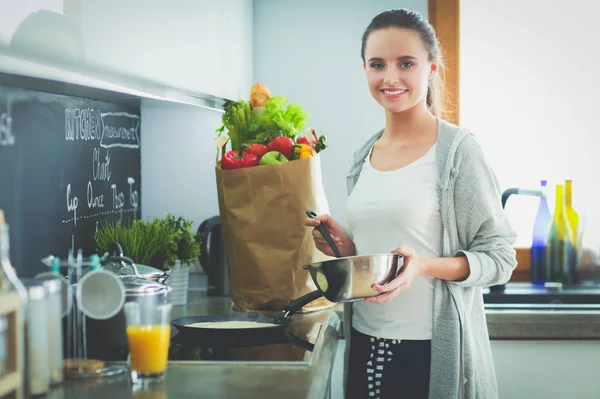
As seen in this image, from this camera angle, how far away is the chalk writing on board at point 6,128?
4.79ft

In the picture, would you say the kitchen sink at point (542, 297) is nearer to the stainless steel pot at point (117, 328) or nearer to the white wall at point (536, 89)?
the white wall at point (536, 89)

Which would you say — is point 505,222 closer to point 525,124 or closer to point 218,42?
point 218,42

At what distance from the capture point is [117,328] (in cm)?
141

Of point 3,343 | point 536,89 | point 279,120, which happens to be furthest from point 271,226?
point 536,89

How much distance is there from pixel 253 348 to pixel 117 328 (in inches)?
12.0

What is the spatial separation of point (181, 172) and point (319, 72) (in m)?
0.59

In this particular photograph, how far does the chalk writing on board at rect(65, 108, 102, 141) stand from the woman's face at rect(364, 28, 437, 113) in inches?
28.5

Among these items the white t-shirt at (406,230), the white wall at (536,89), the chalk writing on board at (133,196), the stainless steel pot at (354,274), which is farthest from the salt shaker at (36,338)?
the white wall at (536,89)

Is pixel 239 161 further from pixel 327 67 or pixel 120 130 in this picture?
pixel 327 67

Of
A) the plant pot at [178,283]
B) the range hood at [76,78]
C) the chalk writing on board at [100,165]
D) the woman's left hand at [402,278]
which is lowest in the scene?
the plant pot at [178,283]

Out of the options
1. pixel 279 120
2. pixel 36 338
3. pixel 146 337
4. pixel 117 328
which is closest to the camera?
pixel 36 338

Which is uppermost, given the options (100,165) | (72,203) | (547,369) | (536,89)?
(536,89)

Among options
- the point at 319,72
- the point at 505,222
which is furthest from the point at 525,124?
the point at 505,222

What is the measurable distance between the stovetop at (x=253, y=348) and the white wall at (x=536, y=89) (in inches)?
50.3
